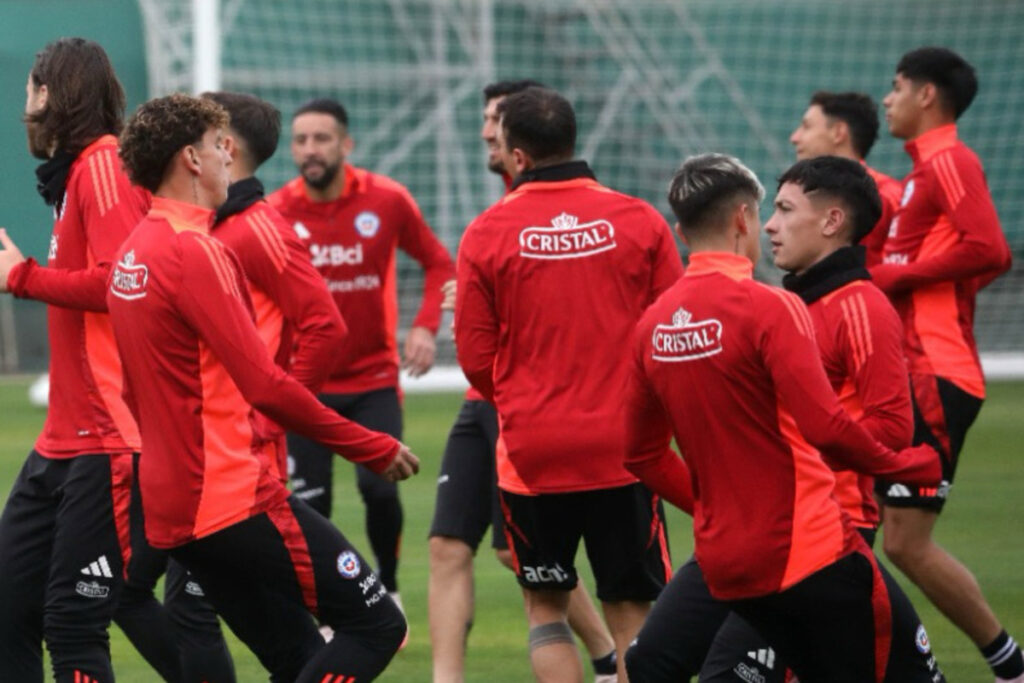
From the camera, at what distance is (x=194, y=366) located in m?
4.45

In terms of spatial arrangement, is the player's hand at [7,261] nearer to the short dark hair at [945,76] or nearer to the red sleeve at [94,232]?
the red sleeve at [94,232]

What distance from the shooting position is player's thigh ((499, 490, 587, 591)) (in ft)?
17.6

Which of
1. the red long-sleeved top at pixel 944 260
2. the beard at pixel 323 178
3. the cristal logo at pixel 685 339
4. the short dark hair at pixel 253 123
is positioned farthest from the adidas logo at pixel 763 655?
the beard at pixel 323 178

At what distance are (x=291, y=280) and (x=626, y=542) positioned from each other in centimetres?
147

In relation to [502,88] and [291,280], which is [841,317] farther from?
[502,88]

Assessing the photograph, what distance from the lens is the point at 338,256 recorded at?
812 centimetres

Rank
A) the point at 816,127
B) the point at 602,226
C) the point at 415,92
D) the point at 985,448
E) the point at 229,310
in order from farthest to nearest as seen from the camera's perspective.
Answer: the point at 415,92 → the point at 985,448 → the point at 816,127 → the point at 602,226 → the point at 229,310

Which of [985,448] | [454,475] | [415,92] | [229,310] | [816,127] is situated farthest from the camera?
[415,92]

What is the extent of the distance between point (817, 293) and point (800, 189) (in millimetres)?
327

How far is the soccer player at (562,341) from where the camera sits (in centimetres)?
522

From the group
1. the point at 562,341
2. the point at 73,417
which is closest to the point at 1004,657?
the point at 562,341

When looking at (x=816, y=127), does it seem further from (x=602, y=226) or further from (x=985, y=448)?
(x=985, y=448)

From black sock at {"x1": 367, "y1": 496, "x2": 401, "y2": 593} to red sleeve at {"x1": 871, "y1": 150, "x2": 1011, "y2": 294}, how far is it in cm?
249

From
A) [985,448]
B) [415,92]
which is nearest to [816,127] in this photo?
[985,448]
